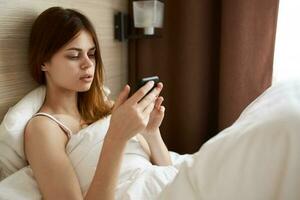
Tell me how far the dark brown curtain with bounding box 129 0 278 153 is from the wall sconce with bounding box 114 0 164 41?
0.28ft

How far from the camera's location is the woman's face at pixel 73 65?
107 centimetres

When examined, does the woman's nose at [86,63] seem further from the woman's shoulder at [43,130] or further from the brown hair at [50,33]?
the woman's shoulder at [43,130]

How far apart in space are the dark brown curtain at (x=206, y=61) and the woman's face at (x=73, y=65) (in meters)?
0.66

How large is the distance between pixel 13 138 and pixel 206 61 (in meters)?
1.04

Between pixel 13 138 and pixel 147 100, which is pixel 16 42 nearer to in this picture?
pixel 13 138

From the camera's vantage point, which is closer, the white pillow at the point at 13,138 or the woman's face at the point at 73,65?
the white pillow at the point at 13,138

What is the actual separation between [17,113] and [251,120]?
0.71 m

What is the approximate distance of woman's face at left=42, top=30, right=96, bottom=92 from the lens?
1067mm

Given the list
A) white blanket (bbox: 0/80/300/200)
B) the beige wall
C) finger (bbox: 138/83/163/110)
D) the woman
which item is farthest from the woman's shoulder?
white blanket (bbox: 0/80/300/200)

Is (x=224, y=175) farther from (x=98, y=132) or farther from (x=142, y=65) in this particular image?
(x=142, y=65)

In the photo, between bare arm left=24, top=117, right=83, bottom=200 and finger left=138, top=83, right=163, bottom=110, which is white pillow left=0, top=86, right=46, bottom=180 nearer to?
bare arm left=24, top=117, right=83, bottom=200

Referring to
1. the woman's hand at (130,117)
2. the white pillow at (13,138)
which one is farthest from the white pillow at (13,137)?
the woman's hand at (130,117)

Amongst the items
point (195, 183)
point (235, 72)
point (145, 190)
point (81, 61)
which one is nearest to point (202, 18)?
point (235, 72)

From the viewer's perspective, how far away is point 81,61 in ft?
3.62
